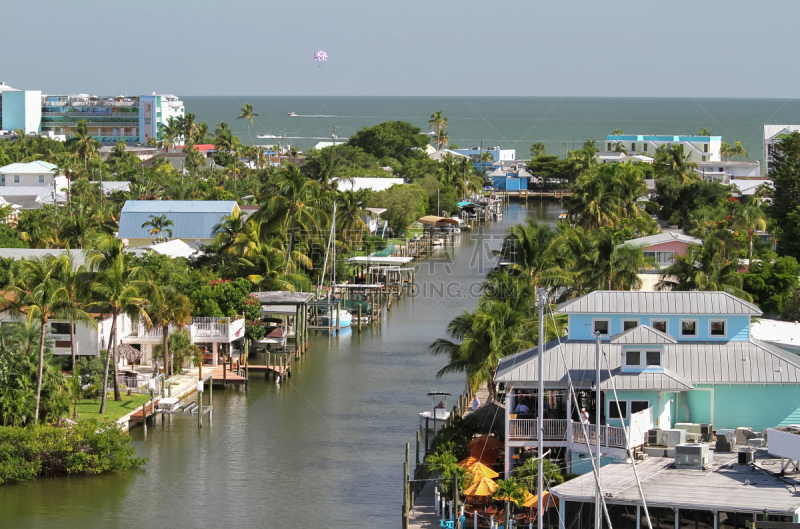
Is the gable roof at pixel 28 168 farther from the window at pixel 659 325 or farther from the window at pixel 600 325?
the window at pixel 659 325

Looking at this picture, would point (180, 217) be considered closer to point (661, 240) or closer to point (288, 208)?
point (288, 208)

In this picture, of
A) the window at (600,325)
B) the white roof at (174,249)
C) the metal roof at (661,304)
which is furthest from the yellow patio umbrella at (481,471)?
the white roof at (174,249)

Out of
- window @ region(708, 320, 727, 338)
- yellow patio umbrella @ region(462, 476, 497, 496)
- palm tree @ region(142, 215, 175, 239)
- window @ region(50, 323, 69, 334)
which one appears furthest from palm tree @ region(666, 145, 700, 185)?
yellow patio umbrella @ region(462, 476, 497, 496)

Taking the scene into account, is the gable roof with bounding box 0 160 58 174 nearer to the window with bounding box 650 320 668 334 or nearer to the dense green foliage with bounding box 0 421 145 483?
the dense green foliage with bounding box 0 421 145 483

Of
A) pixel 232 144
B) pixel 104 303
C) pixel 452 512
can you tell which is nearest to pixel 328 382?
pixel 104 303

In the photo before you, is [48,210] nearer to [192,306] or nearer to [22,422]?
[192,306]

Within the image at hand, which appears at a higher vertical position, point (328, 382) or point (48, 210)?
point (48, 210)
